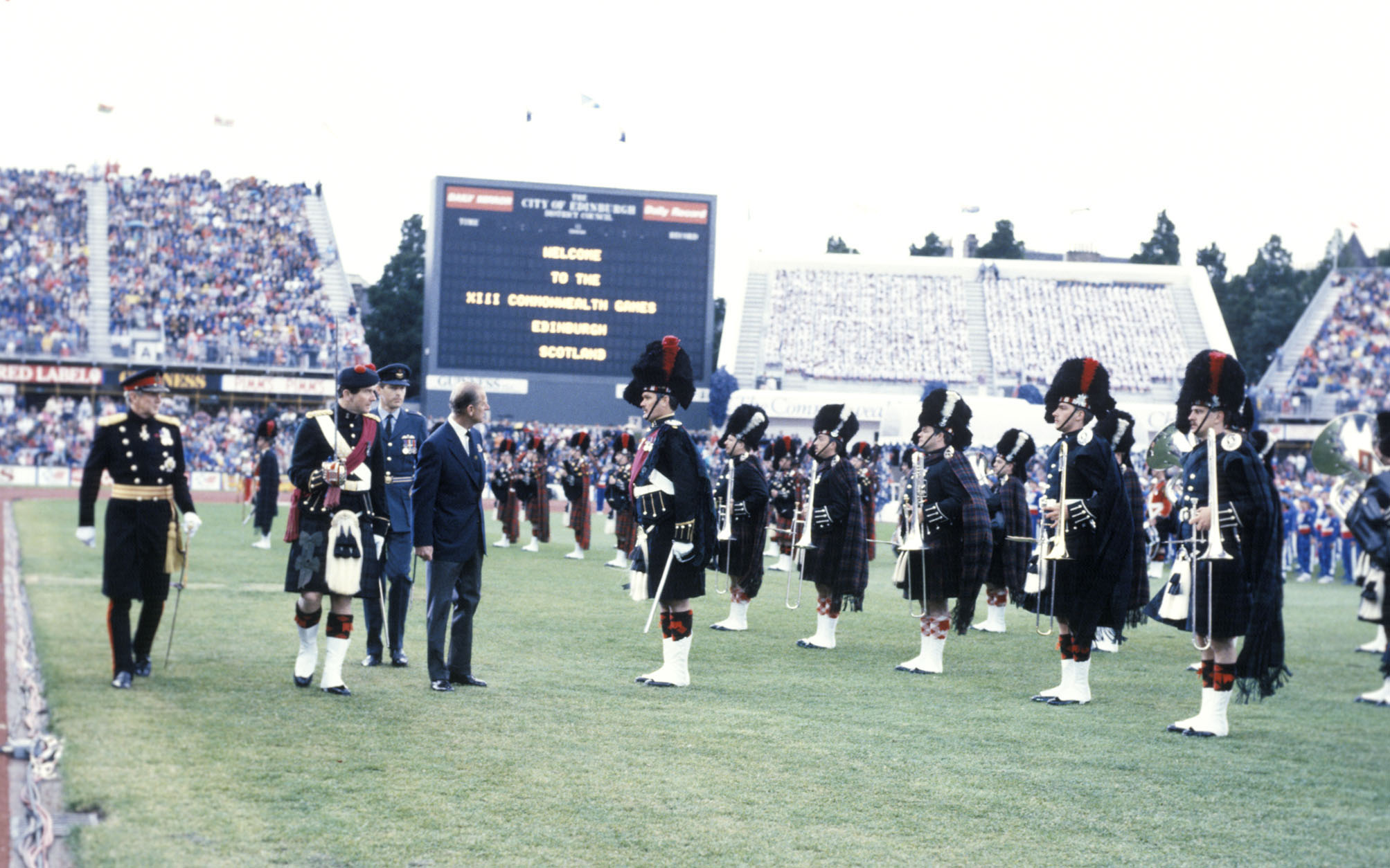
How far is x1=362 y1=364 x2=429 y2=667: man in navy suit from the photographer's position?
9766 mm

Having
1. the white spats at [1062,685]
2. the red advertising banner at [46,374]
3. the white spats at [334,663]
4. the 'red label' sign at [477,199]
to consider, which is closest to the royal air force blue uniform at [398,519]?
the white spats at [334,663]

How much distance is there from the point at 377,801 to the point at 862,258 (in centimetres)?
5635

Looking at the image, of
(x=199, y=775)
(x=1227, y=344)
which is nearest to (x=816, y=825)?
(x=199, y=775)

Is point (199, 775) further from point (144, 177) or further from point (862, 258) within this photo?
point (862, 258)

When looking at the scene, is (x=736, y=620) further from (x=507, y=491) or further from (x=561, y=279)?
(x=561, y=279)

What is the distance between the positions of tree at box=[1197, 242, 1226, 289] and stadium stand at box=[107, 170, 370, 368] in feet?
185

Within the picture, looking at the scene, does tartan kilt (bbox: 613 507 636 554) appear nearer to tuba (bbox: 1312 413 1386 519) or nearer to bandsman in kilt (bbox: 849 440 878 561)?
bandsman in kilt (bbox: 849 440 878 561)

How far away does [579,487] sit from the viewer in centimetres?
2125

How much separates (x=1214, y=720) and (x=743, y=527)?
5.92m

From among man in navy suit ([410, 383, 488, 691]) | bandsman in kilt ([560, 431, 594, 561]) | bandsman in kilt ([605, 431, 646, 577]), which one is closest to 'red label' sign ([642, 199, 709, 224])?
bandsman in kilt ([560, 431, 594, 561])

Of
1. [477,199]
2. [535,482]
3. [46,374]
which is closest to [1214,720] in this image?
[535,482]

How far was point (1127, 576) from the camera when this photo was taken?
903cm

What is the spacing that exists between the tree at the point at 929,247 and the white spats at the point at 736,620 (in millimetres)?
73086

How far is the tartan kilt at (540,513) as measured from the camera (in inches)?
869
